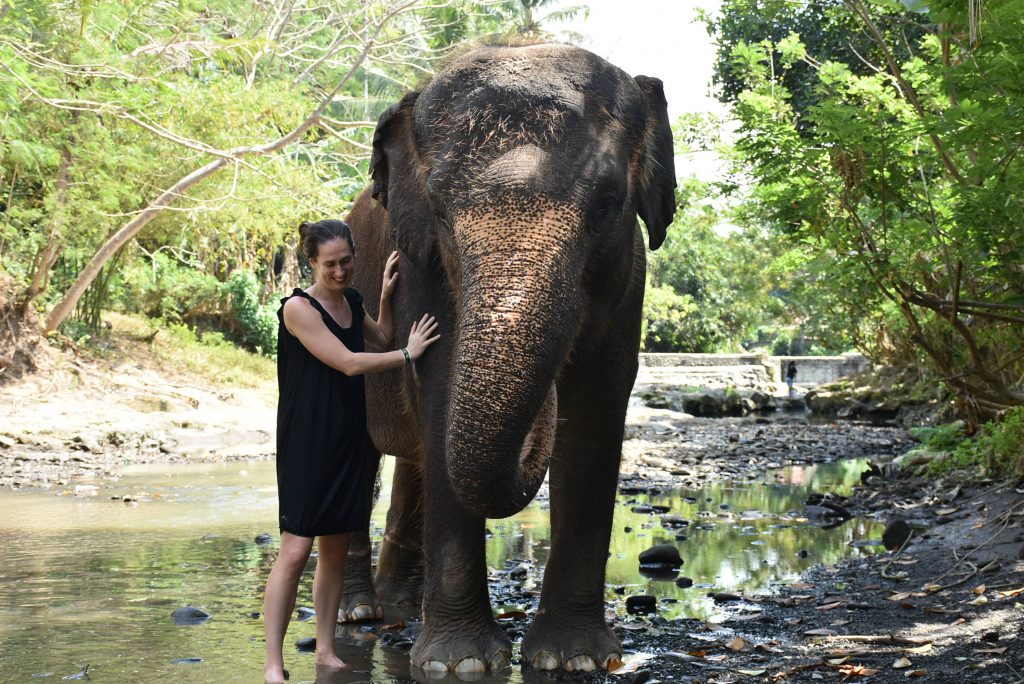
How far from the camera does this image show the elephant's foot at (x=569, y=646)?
4.70m

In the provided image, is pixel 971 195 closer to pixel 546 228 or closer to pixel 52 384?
pixel 546 228

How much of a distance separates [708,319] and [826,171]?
4018 cm

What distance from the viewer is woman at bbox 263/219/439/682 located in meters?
4.48

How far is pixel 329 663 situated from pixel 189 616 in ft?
3.94

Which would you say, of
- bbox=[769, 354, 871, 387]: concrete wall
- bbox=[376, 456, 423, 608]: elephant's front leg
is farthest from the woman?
bbox=[769, 354, 871, 387]: concrete wall

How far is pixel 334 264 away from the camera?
184 inches

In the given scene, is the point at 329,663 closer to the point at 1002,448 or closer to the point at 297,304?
the point at 297,304

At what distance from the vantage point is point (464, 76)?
4.57 metres

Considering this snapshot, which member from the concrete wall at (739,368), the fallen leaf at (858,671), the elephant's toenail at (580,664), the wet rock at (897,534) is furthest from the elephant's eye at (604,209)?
the concrete wall at (739,368)

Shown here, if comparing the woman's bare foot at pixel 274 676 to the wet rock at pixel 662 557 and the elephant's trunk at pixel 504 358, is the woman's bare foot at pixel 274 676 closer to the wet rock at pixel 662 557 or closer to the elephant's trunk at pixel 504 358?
the elephant's trunk at pixel 504 358

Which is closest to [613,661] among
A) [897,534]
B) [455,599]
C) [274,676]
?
[455,599]

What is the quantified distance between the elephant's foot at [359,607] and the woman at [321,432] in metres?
1.16

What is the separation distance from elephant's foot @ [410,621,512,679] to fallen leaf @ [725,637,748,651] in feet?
3.25

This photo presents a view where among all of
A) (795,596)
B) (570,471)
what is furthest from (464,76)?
(795,596)
